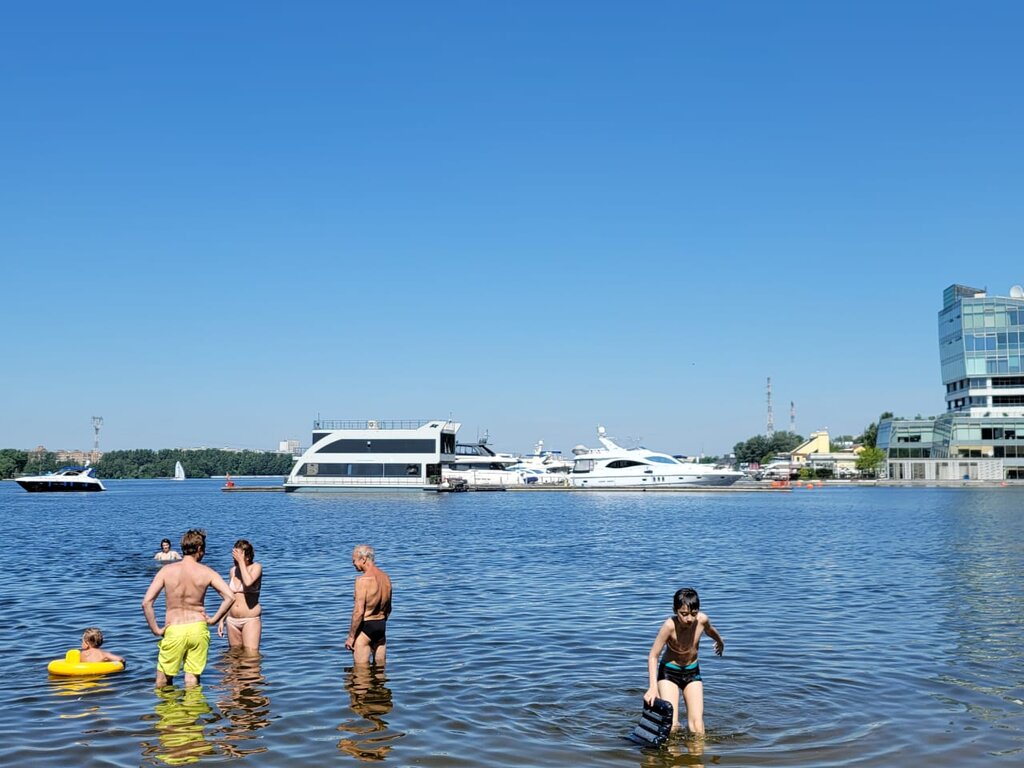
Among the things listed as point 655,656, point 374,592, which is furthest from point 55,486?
point 655,656

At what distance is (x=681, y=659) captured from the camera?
A: 10.5m

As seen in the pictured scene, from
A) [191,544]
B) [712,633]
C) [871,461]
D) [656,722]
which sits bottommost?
[656,722]

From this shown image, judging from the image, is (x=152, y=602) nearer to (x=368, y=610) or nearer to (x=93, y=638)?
(x=368, y=610)

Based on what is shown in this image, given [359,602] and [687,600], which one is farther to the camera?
[359,602]

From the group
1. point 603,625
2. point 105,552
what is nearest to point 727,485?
point 105,552

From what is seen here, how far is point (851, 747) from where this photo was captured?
10984 mm

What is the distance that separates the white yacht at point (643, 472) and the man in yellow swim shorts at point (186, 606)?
97533 millimetres

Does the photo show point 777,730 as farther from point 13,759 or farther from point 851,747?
point 13,759

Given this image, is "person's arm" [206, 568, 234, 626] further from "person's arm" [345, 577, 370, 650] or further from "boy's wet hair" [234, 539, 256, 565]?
"boy's wet hair" [234, 539, 256, 565]

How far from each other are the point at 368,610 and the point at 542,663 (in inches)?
143

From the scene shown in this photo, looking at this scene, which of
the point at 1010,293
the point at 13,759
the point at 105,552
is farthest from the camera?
the point at 1010,293

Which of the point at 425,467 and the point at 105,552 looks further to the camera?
the point at 425,467

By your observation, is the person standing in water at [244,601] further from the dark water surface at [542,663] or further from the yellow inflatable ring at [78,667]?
the yellow inflatable ring at [78,667]

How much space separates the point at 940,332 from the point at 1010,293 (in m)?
11.6
